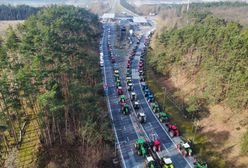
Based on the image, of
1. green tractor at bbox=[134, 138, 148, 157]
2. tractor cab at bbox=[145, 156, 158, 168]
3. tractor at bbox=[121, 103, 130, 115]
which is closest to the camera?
tractor cab at bbox=[145, 156, 158, 168]

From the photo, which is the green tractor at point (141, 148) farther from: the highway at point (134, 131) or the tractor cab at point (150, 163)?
the tractor cab at point (150, 163)

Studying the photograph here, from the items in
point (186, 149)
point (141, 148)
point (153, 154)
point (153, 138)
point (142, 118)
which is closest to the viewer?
point (141, 148)

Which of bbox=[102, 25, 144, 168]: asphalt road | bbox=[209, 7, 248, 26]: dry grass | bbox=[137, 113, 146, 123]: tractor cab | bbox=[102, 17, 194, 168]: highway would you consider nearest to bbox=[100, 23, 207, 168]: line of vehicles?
bbox=[137, 113, 146, 123]: tractor cab

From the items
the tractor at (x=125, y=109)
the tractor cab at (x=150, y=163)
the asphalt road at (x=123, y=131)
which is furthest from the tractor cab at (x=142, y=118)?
the tractor cab at (x=150, y=163)

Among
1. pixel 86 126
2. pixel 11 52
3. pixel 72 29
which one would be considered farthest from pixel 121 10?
pixel 86 126

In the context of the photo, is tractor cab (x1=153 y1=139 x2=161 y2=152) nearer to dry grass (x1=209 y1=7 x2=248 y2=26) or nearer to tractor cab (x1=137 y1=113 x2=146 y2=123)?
tractor cab (x1=137 y1=113 x2=146 y2=123)

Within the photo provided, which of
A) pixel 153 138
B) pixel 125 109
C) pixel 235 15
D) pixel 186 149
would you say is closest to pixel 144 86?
pixel 125 109

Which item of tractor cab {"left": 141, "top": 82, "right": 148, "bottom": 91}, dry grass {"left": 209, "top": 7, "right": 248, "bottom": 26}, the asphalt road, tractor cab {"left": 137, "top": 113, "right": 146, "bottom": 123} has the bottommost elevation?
the asphalt road

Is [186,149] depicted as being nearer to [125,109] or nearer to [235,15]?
[125,109]

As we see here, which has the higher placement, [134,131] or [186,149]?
[186,149]

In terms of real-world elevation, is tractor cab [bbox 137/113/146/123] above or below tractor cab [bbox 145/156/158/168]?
above

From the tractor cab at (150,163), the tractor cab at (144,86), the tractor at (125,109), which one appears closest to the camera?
the tractor cab at (150,163)
